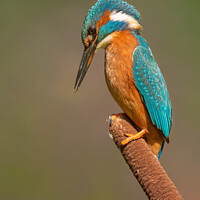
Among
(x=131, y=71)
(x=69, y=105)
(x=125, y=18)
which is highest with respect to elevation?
(x=125, y=18)

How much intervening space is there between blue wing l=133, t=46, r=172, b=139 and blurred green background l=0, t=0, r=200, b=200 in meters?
2.08

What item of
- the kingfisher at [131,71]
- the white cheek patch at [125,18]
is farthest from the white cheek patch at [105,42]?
the white cheek patch at [125,18]

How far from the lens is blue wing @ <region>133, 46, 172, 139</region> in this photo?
3.19 meters

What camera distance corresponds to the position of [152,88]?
3236 mm

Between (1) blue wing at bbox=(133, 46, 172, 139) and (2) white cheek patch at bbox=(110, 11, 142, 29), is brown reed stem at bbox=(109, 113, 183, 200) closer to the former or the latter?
(1) blue wing at bbox=(133, 46, 172, 139)

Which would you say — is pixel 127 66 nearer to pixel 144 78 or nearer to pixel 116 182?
pixel 144 78

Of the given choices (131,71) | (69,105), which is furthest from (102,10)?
(69,105)

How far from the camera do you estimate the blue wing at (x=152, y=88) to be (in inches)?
125

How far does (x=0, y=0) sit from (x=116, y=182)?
2610 mm

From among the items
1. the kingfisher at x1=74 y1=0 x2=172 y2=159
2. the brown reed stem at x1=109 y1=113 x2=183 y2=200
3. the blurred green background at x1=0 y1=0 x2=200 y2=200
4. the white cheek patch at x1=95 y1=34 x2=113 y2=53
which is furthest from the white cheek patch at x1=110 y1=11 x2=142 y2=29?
the blurred green background at x1=0 y1=0 x2=200 y2=200

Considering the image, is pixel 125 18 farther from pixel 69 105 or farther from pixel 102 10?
pixel 69 105

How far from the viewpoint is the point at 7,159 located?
5371 mm

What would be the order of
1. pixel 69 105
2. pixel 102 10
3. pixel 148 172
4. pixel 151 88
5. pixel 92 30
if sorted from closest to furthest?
pixel 148 172 → pixel 92 30 → pixel 102 10 → pixel 151 88 → pixel 69 105

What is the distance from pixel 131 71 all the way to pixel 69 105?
8.44 ft
